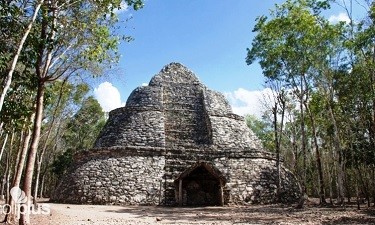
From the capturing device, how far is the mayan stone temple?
18047 mm

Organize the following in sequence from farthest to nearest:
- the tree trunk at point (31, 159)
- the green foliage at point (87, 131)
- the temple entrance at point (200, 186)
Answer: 1. the green foliage at point (87, 131)
2. the temple entrance at point (200, 186)
3. the tree trunk at point (31, 159)

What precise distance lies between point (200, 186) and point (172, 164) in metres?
2.16

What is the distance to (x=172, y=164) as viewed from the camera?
64.3 feet

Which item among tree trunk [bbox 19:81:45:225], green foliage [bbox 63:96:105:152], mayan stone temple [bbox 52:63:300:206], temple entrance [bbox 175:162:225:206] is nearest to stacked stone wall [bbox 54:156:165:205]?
mayan stone temple [bbox 52:63:300:206]

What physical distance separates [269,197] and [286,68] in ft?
24.3

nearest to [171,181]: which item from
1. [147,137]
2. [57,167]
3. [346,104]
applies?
[147,137]

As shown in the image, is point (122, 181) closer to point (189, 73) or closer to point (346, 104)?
point (346, 104)

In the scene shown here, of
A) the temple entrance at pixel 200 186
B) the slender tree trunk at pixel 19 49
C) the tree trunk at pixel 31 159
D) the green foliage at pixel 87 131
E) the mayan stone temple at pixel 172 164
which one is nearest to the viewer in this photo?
the slender tree trunk at pixel 19 49

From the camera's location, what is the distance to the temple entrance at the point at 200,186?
17797 millimetres

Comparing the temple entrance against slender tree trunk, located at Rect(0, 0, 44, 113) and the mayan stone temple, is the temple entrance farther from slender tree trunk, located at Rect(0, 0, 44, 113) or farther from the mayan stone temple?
slender tree trunk, located at Rect(0, 0, 44, 113)

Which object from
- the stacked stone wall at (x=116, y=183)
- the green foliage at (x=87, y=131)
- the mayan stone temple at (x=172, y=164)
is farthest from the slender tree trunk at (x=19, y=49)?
the green foliage at (x=87, y=131)

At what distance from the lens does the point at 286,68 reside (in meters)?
19.2

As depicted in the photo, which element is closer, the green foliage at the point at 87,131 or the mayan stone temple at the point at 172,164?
the mayan stone temple at the point at 172,164

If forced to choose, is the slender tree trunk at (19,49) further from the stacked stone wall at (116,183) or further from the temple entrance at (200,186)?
the temple entrance at (200,186)
